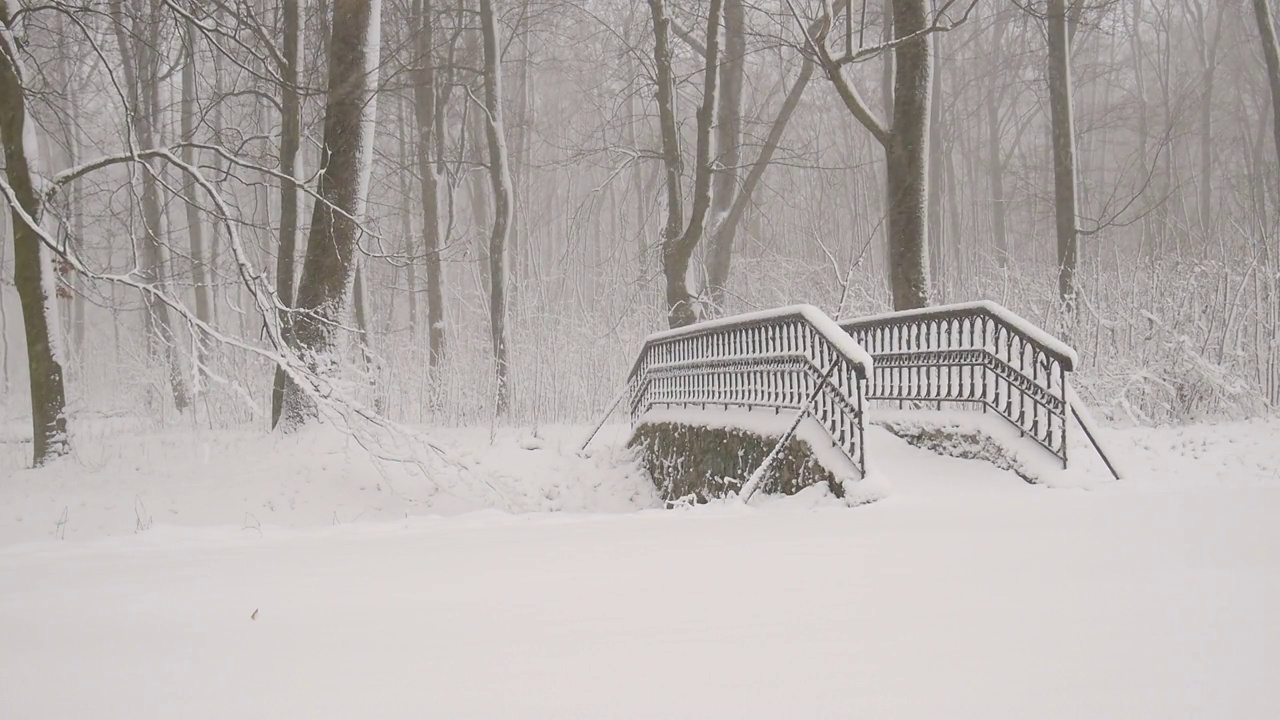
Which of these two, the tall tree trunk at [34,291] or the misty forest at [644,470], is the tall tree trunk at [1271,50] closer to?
the misty forest at [644,470]

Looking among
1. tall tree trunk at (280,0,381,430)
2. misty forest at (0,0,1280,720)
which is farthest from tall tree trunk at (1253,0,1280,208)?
tall tree trunk at (280,0,381,430)

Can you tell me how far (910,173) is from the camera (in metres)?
10.7

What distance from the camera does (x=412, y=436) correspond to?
26.7 ft

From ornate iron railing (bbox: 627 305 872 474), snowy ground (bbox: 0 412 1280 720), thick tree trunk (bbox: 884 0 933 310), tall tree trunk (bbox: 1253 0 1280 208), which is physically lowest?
snowy ground (bbox: 0 412 1280 720)

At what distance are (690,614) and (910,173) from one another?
848 cm

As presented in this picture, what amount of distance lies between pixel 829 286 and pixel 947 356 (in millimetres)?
7870

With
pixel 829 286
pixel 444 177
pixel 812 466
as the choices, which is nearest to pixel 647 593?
pixel 812 466

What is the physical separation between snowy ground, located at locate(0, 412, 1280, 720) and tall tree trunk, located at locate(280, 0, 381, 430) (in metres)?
4.47

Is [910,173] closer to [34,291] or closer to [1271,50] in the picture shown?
[1271,50]

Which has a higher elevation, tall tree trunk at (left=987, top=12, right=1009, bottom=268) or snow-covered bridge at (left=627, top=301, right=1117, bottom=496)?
tall tree trunk at (left=987, top=12, right=1009, bottom=268)

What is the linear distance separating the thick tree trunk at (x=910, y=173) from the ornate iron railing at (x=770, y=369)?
56.2 inches

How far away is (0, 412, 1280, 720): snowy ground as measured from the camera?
8.57ft

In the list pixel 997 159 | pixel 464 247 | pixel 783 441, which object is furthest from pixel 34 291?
pixel 997 159

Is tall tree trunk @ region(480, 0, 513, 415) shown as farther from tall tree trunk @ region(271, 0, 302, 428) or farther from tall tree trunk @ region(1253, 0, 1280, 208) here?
tall tree trunk @ region(1253, 0, 1280, 208)
